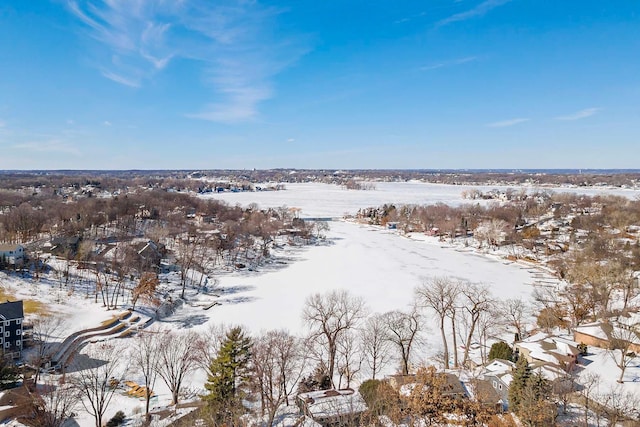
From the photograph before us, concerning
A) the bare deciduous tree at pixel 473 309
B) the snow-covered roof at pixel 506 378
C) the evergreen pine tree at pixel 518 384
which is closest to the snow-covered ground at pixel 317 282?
the bare deciduous tree at pixel 473 309

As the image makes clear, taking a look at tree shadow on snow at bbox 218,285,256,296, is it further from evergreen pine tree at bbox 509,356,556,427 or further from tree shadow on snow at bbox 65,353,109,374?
evergreen pine tree at bbox 509,356,556,427

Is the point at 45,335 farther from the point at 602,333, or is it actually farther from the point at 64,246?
the point at 602,333

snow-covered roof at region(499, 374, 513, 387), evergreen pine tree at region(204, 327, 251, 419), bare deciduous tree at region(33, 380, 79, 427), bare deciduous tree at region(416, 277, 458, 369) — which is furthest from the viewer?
bare deciduous tree at region(416, 277, 458, 369)

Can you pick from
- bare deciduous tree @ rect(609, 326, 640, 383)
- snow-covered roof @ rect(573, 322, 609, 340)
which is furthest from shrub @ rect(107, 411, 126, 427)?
snow-covered roof @ rect(573, 322, 609, 340)

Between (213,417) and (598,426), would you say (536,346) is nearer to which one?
(598,426)

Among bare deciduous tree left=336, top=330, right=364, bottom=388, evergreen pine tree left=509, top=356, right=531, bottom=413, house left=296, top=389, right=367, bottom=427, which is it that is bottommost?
bare deciduous tree left=336, top=330, right=364, bottom=388
